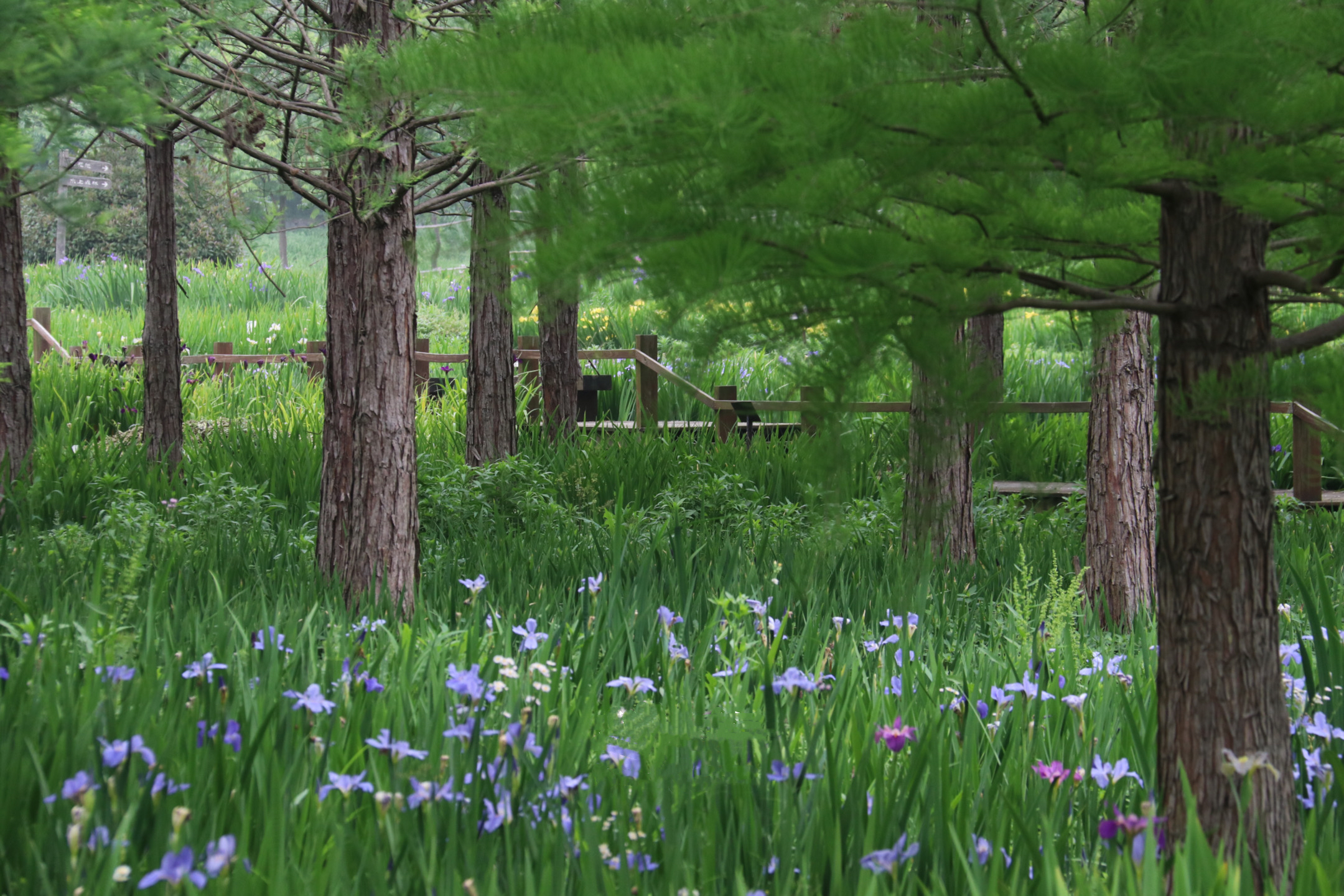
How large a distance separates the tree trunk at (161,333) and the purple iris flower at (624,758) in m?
5.73

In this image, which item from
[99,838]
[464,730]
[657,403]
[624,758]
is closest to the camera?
[99,838]

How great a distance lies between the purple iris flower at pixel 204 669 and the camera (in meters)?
2.06

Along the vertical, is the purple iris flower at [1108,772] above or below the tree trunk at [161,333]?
below

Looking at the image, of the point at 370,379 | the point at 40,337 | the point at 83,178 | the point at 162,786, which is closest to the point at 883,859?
the point at 162,786

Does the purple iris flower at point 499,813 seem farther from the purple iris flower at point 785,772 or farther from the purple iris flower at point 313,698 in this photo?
the purple iris flower at point 785,772

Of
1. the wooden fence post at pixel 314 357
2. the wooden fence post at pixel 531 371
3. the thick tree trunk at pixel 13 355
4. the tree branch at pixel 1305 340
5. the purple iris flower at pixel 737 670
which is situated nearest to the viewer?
the tree branch at pixel 1305 340

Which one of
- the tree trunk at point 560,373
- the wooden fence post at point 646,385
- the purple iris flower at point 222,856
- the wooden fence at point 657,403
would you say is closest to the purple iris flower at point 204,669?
the purple iris flower at point 222,856

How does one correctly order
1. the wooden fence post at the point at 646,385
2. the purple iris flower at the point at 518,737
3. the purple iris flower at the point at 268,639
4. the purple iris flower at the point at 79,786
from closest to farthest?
the purple iris flower at the point at 79,786, the purple iris flower at the point at 518,737, the purple iris flower at the point at 268,639, the wooden fence post at the point at 646,385

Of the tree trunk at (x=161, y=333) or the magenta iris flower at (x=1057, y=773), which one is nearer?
the magenta iris flower at (x=1057, y=773)

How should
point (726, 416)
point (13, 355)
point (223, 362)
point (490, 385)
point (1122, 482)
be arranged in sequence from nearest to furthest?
point (1122, 482)
point (13, 355)
point (490, 385)
point (726, 416)
point (223, 362)

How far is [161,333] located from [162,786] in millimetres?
5889

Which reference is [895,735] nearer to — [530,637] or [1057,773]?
[1057,773]

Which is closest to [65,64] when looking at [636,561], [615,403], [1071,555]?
[636,561]

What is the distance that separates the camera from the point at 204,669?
219 cm
